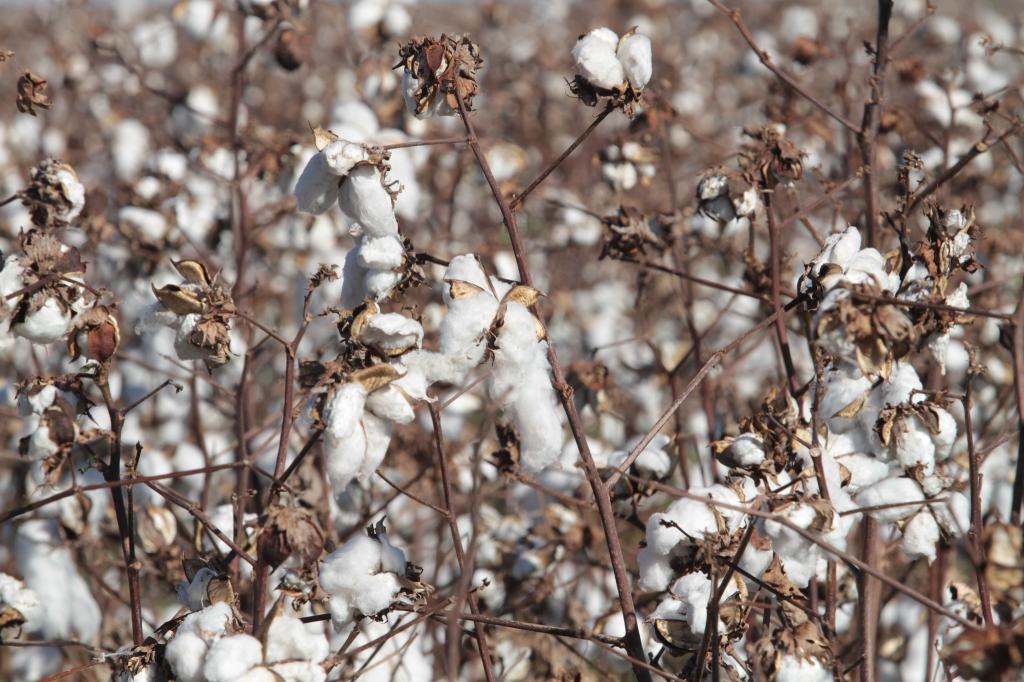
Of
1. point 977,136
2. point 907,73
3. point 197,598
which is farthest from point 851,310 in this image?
point 977,136

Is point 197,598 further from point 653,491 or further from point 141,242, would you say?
→ point 141,242

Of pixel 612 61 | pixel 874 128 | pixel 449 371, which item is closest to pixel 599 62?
pixel 612 61

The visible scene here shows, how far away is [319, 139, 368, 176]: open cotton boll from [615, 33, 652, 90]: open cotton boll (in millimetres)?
461

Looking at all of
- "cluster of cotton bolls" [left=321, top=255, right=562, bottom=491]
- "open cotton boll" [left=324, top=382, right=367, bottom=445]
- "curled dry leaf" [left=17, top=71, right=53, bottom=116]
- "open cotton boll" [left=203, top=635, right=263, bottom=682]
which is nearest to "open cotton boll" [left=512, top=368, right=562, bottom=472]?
"cluster of cotton bolls" [left=321, top=255, right=562, bottom=491]

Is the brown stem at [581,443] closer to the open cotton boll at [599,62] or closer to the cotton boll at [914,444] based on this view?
the open cotton boll at [599,62]

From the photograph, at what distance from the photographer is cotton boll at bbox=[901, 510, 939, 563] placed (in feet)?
5.45

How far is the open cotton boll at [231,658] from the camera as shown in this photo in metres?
1.31

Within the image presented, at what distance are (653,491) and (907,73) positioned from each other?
1.75m

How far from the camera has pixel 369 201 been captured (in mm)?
1513

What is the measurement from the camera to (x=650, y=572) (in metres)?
1.74

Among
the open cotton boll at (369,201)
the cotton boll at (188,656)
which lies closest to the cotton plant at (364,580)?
the cotton boll at (188,656)

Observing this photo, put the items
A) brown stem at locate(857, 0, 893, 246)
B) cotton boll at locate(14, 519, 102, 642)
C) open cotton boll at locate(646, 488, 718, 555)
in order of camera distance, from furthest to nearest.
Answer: cotton boll at locate(14, 519, 102, 642)
brown stem at locate(857, 0, 893, 246)
open cotton boll at locate(646, 488, 718, 555)

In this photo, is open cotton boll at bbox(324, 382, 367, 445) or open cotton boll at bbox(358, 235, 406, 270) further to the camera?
open cotton boll at bbox(358, 235, 406, 270)

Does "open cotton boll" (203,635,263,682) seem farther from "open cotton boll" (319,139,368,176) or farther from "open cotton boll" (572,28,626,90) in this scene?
"open cotton boll" (572,28,626,90)
